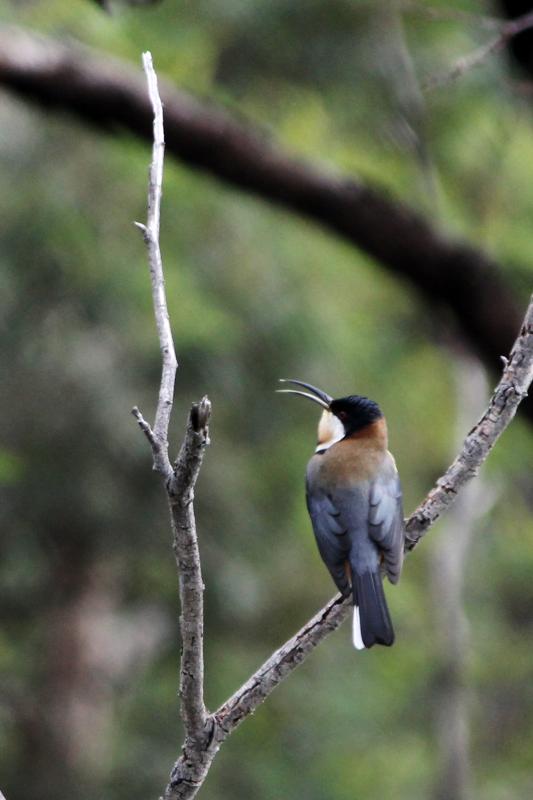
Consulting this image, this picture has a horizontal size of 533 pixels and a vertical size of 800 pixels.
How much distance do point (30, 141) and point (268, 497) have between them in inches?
144

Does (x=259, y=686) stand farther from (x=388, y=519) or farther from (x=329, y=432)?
(x=329, y=432)

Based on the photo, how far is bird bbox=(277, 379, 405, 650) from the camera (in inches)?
156

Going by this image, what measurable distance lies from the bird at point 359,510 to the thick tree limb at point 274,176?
2608 mm

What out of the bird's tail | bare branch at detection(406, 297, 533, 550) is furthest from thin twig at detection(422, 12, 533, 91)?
the bird's tail

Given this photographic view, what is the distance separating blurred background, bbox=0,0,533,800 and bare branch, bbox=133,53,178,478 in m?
4.08

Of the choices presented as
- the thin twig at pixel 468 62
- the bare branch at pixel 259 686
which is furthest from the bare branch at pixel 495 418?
the thin twig at pixel 468 62

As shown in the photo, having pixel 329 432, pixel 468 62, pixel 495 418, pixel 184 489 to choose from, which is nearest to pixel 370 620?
pixel 495 418

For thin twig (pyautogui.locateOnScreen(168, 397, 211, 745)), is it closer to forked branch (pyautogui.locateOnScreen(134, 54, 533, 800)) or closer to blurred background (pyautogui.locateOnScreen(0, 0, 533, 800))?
forked branch (pyautogui.locateOnScreen(134, 54, 533, 800))

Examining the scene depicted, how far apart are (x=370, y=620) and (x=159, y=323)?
4.57 feet

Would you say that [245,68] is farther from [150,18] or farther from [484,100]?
[484,100]

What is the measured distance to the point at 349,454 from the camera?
4828 mm

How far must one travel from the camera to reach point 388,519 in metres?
4.31

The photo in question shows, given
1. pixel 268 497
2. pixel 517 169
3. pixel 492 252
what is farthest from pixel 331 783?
pixel 517 169

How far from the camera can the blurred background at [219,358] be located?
8031 mm
